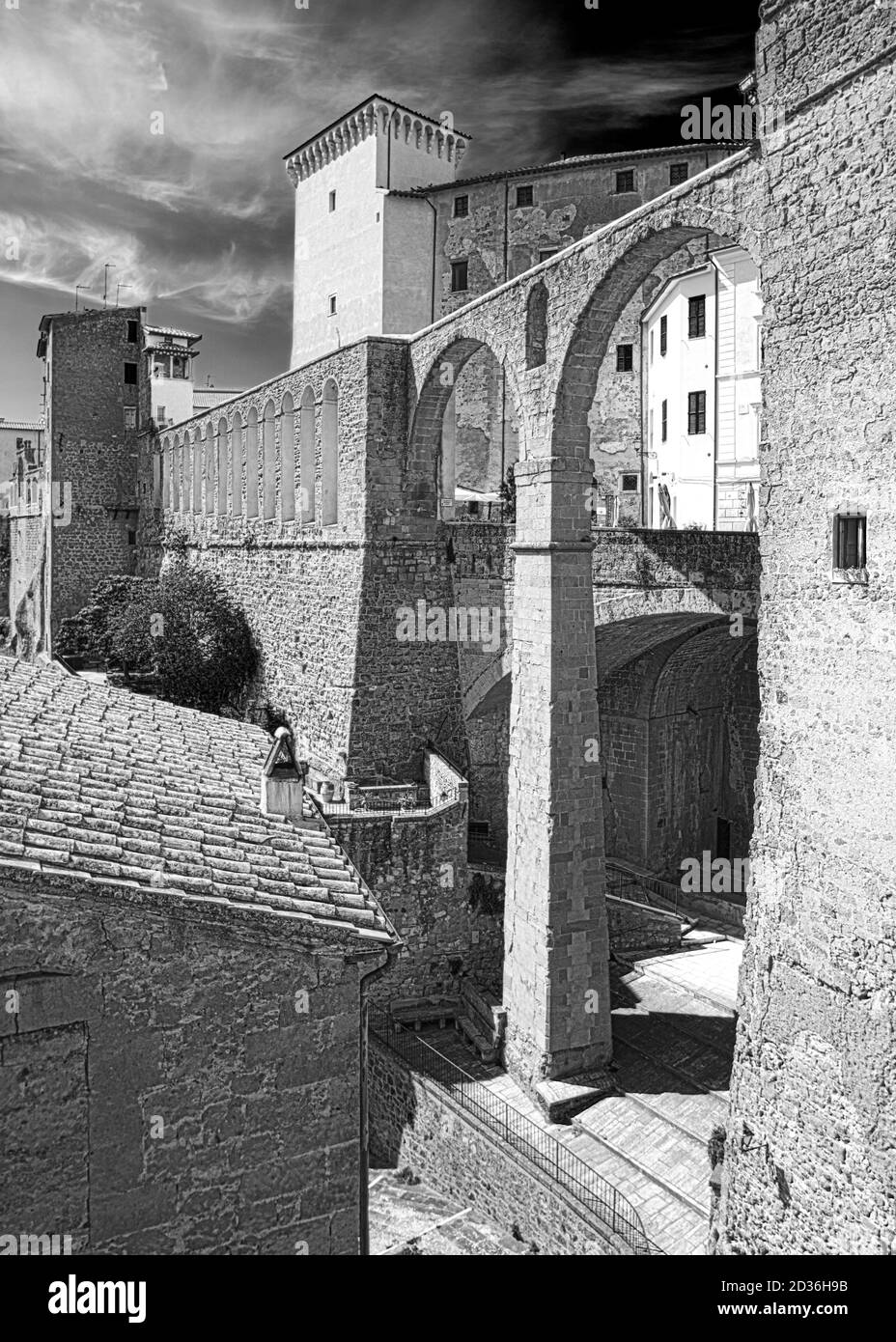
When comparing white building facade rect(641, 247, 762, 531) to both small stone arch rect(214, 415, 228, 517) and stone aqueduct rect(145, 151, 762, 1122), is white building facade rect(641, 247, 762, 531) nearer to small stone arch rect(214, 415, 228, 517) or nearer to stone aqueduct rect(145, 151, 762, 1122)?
stone aqueduct rect(145, 151, 762, 1122)

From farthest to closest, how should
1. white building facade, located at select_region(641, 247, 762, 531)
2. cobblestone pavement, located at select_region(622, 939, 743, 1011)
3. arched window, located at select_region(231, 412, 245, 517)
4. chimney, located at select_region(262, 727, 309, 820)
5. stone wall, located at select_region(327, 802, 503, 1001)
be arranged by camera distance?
arched window, located at select_region(231, 412, 245, 517) < white building facade, located at select_region(641, 247, 762, 531) < cobblestone pavement, located at select_region(622, 939, 743, 1011) < stone wall, located at select_region(327, 802, 503, 1001) < chimney, located at select_region(262, 727, 309, 820)

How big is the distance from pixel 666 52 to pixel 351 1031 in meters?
14.9

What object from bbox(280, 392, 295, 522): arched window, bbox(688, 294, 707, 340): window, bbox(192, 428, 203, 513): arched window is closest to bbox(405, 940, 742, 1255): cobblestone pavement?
bbox(280, 392, 295, 522): arched window

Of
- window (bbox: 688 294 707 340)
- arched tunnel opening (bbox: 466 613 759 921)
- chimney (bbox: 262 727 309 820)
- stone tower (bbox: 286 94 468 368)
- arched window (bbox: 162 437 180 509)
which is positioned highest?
stone tower (bbox: 286 94 468 368)

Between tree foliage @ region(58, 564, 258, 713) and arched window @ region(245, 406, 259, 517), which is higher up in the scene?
arched window @ region(245, 406, 259, 517)

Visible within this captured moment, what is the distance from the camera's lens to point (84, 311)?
105 ft

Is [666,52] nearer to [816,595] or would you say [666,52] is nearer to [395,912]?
[816,595]

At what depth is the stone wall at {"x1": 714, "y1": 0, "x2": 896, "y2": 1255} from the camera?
747 cm

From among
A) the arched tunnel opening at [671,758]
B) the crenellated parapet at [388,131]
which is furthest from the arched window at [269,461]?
the crenellated parapet at [388,131]

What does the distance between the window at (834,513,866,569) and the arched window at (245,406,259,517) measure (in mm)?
16080

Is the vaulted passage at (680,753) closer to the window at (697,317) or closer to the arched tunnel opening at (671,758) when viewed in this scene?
the arched tunnel opening at (671,758)

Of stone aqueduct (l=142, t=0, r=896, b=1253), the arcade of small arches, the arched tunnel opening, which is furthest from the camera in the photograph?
A: the arched tunnel opening

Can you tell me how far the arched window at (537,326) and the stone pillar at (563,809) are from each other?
1307 millimetres

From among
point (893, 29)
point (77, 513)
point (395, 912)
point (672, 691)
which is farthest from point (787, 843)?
point (77, 513)
